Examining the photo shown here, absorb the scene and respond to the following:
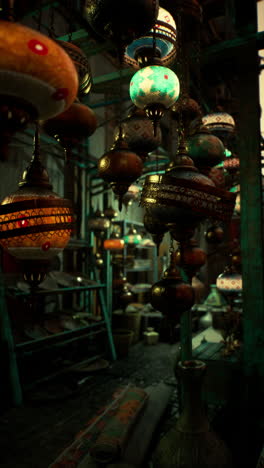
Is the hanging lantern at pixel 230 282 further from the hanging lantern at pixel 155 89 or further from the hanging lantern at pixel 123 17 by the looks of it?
the hanging lantern at pixel 123 17

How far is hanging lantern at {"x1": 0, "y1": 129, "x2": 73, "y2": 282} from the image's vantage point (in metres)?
1.37

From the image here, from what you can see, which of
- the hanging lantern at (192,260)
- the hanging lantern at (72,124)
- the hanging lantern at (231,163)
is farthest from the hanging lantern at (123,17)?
the hanging lantern at (231,163)

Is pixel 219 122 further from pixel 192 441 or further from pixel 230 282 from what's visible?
pixel 192 441

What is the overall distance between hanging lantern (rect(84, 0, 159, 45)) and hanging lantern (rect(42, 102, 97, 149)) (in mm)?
298

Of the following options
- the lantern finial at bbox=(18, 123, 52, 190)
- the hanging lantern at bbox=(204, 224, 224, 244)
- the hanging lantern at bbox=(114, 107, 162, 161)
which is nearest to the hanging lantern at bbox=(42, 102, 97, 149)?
the lantern finial at bbox=(18, 123, 52, 190)

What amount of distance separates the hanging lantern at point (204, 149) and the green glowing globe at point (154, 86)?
0.59 m

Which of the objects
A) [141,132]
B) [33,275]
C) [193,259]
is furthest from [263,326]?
[33,275]

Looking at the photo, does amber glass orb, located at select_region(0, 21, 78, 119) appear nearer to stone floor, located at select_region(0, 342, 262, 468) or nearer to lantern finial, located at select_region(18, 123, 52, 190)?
lantern finial, located at select_region(18, 123, 52, 190)

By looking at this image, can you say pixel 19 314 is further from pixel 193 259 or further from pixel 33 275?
pixel 33 275

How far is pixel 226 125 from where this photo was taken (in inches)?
141

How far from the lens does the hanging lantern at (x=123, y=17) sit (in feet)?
3.92

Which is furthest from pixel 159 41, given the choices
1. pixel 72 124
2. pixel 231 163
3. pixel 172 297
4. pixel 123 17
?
pixel 231 163

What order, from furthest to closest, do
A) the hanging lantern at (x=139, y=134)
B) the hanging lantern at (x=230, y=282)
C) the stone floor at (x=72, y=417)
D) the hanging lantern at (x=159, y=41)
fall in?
the hanging lantern at (x=230, y=282)
the stone floor at (x=72, y=417)
the hanging lantern at (x=139, y=134)
the hanging lantern at (x=159, y=41)

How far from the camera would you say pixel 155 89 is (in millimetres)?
1676
